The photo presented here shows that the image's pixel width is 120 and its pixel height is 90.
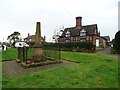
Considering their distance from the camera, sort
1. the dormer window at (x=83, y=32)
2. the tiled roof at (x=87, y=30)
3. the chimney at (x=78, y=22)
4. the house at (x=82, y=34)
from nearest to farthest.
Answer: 1. the house at (x=82, y=34)
2. the tiled roof at (x=87, y=30)
3. the dormer window at (x=83, y=32)
4. the chimney at (x=78, y=22)

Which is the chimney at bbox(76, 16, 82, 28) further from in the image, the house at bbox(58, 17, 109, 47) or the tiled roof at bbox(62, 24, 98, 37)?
the tiled roof at bbox(62, 24, 98, 37)

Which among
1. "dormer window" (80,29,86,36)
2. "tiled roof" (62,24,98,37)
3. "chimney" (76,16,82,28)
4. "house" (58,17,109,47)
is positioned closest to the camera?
"house" (58,17,109,47)

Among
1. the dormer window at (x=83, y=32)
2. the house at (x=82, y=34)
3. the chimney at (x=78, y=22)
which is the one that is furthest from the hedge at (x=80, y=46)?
the chimney at (x=78, y=22)

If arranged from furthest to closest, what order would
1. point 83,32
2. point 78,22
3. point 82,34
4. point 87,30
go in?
1. point 78,22
2. point 82,34
3. point 83,32
4. point 87,30

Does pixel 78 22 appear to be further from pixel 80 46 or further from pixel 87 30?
pixel 80 46

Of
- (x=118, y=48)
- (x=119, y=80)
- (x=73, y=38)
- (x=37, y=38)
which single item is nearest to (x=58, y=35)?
(x=73, y=38)

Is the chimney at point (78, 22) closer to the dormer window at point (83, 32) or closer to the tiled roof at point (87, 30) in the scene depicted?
the tiled roof at point (87, 30)

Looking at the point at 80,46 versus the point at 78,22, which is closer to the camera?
the point at 80,46

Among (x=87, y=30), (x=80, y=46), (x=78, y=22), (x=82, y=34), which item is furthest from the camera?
(x=78, y=22)

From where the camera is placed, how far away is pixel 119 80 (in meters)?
7.94

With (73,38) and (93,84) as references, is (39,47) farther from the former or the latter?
(73,38)

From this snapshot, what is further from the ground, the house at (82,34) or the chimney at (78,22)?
the chimney at (78,22)

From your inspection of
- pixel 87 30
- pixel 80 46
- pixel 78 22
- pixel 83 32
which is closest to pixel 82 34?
pixel 83 32

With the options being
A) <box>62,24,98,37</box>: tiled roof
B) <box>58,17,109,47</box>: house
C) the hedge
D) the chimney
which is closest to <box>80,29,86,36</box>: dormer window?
<box>58,17,109,47</box>: house
